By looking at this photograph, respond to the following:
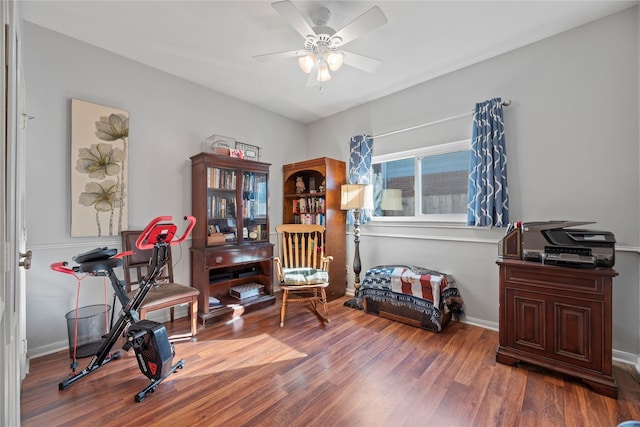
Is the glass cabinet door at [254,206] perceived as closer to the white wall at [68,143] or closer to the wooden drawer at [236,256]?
the wooden drawer at [236,256]

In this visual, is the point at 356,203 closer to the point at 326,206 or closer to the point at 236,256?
the point at 326,206

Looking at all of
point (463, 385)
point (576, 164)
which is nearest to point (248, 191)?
point (463, 385)

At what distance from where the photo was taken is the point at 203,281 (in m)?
2.75

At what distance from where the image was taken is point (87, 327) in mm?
2182

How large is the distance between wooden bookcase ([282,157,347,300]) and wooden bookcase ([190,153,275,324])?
61 centimetres

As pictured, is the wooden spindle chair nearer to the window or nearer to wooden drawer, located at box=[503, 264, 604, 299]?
the window

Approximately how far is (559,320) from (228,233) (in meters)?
2.97

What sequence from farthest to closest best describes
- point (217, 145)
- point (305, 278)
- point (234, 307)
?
1. point (217, 145)
2. point (234, 307)
3. point (305, 278)

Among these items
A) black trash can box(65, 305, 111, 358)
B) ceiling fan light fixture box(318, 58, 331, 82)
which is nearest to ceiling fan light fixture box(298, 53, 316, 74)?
ceiling fan light fixture box(318, 58, 331, 82)

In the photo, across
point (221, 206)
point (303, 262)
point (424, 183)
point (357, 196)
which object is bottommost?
point (303, 262)

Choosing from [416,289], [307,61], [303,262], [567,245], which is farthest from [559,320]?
[307,61]

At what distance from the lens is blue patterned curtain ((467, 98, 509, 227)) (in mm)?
2471

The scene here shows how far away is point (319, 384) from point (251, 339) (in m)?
0.87

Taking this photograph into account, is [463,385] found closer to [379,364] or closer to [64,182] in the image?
[379,364]
